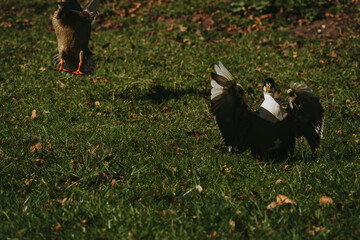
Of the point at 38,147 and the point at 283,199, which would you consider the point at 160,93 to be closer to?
the point at 38,147

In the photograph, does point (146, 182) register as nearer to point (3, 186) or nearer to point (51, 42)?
point (3, 186)

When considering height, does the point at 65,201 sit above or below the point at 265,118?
below

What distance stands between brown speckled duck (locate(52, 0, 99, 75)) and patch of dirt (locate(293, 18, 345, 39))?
4.65m

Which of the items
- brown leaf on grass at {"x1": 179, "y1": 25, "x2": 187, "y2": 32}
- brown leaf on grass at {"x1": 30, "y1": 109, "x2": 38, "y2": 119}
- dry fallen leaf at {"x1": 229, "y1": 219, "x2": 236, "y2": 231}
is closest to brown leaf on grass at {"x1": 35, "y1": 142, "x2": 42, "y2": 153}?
brown leaf on grass at {"x1": 30, "y1": 109, "x2": 38, "y2": 119}

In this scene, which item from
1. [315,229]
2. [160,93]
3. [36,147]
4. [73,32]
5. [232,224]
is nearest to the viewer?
[315,229]

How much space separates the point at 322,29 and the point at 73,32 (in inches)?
213

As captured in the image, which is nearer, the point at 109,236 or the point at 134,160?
the point at 109,236

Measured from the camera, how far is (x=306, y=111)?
10.8ft

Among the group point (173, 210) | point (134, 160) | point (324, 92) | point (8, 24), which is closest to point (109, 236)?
point (173, 210)

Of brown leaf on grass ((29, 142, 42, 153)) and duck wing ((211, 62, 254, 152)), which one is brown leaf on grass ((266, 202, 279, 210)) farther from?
brown leaf on grass ((29, 142, 42, 153))

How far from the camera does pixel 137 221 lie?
2.56m

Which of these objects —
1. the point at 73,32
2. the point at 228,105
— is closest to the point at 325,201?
the point at 228,105

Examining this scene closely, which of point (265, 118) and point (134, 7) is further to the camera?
point (134, 7)

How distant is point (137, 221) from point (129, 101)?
9.57 ft
